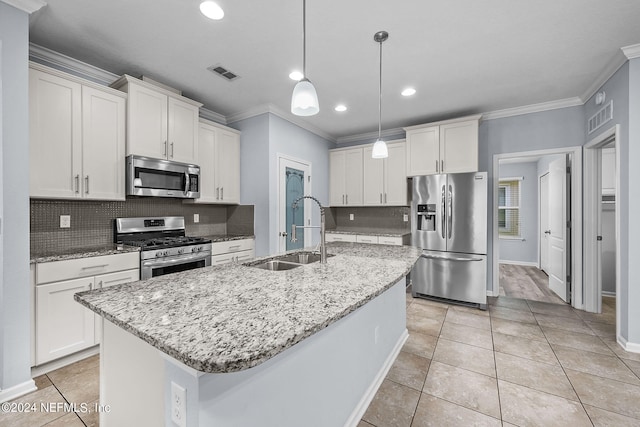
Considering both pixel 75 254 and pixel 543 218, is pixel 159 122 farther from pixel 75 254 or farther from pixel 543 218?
pixel 543 218

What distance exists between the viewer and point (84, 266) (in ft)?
7.32

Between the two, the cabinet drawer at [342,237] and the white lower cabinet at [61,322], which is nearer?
the white lower cabinet at [61,322]

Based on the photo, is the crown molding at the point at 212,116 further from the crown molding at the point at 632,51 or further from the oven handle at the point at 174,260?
the crown molding at the point at 632,51

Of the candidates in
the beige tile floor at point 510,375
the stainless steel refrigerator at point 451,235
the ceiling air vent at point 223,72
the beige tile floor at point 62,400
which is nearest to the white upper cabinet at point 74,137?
the ceiling air vent at point 223,72

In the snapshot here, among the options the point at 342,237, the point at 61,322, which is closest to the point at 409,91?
the point at 342,237

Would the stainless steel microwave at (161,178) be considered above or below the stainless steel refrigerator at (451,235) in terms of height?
above

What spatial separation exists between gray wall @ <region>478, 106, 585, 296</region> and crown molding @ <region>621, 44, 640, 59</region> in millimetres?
1180

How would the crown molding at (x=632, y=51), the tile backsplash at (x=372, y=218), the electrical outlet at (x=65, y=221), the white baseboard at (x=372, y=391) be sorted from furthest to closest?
the tile backsplash at (x=372, y=218) → the electrical outlet at (x=65, y=221) → the crown molding at (x=632, y=51) → the white baseboard at (x=372, y=391)

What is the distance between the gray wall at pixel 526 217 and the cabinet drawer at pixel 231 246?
587 centimetres

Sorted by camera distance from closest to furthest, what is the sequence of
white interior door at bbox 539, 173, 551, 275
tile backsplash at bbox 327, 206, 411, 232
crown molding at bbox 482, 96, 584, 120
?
crown molding at bbox 482, 96, 584, 120
tile backsplash at bbox 327, 206, 411, 232
white interior door at bbox 539, 173, 551, 275

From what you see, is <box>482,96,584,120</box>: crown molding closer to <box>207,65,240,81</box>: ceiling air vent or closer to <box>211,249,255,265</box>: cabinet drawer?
<box>207,65,240,81</box>: ceiling air vent

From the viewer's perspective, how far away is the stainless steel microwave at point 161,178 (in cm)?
268

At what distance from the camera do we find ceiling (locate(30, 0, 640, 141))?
1934mm

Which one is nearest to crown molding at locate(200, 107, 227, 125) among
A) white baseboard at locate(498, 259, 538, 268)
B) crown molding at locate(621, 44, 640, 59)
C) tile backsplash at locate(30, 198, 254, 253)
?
tile backsplash at locate(30, 198, 254, 253)
